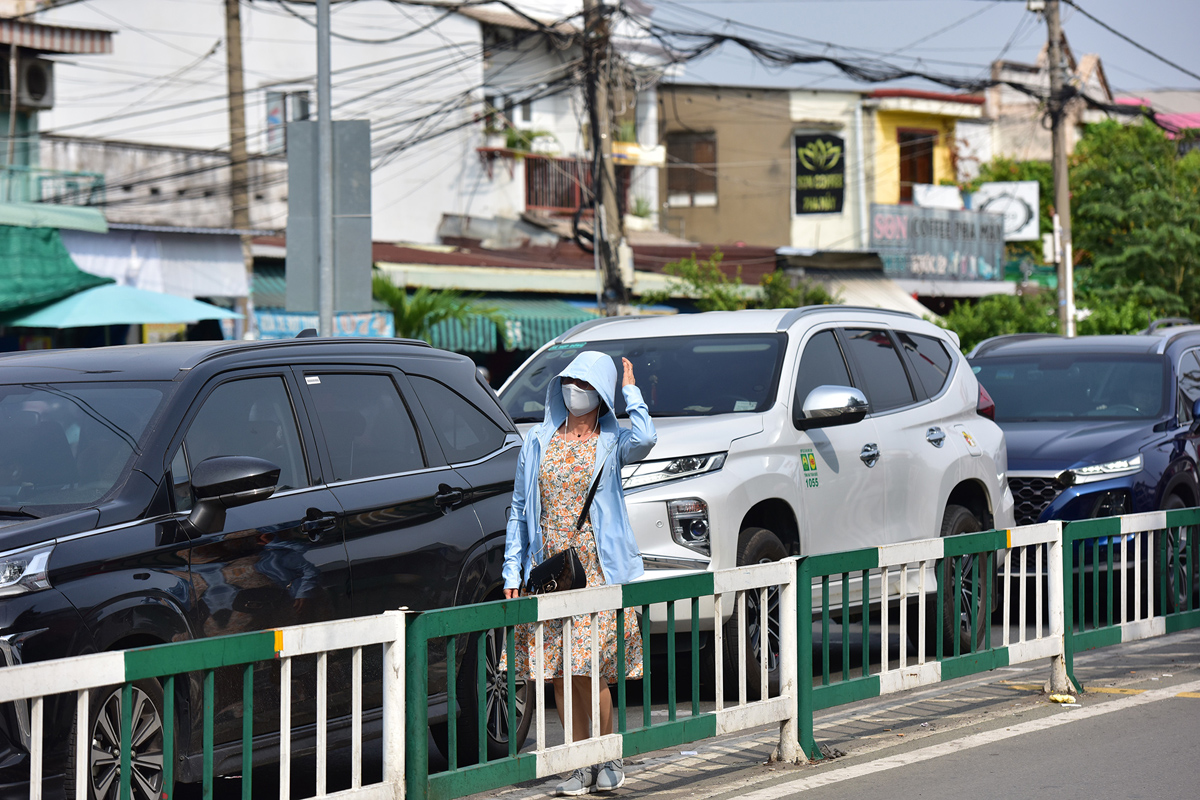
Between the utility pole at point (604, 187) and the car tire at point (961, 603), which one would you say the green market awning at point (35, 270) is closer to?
the utility pole at point (604, 187)

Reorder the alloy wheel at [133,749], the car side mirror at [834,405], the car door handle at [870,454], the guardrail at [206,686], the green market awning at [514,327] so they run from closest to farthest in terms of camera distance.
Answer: the guardrail at [206,686]
the alloy wheel at [133,749]
the car side mirror at [834,405]
the car door handle at [870,454]
the green market awning at [514,327]

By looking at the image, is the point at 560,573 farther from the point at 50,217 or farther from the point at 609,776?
the point at 50,217

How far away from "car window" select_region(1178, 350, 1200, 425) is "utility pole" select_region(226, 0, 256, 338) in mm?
14360

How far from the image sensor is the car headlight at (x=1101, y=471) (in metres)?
10.9

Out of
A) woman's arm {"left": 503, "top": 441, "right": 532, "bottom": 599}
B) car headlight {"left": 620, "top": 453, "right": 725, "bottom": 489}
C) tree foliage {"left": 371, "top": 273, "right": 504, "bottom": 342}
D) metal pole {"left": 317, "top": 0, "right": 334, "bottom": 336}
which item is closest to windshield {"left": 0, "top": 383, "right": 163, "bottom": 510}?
woman's arm {"left": 503, "top": 441, "right": 532, "bottom": 599}

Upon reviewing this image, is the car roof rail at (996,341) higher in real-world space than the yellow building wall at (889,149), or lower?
lower

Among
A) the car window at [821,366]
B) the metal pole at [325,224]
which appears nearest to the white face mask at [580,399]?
the car window at [821,366]

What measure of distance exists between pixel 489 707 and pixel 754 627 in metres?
1.94

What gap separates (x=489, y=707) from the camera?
647 centimetres

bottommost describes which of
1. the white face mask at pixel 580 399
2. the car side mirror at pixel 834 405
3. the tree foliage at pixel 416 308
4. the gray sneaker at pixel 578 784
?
the gray sneaker at pixel 578 784

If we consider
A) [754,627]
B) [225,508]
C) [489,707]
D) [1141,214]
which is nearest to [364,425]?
[225,508]

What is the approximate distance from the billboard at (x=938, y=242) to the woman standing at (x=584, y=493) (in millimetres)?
27474

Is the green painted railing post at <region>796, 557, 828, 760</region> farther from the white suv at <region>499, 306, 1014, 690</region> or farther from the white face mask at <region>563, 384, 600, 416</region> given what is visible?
the white face mask at <region>563, 384, 600, 416</region>

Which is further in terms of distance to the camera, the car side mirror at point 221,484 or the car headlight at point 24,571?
the car side mirror at point 221,484
